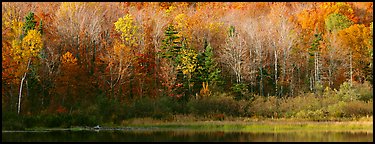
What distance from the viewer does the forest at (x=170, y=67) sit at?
5372cm

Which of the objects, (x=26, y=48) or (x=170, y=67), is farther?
(x=170, y=67)

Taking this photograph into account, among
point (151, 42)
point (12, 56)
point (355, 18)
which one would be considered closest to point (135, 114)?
point (12, 56)

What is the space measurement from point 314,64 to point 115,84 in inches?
1035

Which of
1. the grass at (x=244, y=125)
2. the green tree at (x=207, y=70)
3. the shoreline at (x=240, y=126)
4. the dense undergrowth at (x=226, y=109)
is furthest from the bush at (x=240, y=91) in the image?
the shoreline at (x=240, y=126)

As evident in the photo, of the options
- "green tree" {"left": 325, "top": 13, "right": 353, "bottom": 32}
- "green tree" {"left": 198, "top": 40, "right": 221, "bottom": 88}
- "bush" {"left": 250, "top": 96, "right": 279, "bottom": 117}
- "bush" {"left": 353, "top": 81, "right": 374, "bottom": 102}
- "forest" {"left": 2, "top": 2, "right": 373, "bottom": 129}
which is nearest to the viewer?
"forest" {"left": 2, "top": 2, "right": 373, "bottom": 129}

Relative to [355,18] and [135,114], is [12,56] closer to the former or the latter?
[135,114]

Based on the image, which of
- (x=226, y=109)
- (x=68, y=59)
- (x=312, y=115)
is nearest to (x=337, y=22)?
(x=226, y=109)

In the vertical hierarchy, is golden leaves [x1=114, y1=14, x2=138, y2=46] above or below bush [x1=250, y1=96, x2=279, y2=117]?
above

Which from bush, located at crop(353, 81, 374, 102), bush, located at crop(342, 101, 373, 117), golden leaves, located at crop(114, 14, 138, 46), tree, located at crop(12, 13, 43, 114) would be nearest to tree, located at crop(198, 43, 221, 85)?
golden leaves, located at crop(114, 14, 138, 46)

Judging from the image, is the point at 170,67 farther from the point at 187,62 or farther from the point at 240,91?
the point at 240,91

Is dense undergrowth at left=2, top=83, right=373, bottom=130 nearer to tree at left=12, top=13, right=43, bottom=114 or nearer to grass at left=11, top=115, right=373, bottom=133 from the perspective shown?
grass at left=11, top=115, right=373, bottom=133

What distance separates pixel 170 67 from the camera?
63625mm

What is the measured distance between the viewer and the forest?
53.7 metres

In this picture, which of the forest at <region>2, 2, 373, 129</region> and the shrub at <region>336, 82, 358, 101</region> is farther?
the shrub at <region>336, 82, 358, 101</region>
